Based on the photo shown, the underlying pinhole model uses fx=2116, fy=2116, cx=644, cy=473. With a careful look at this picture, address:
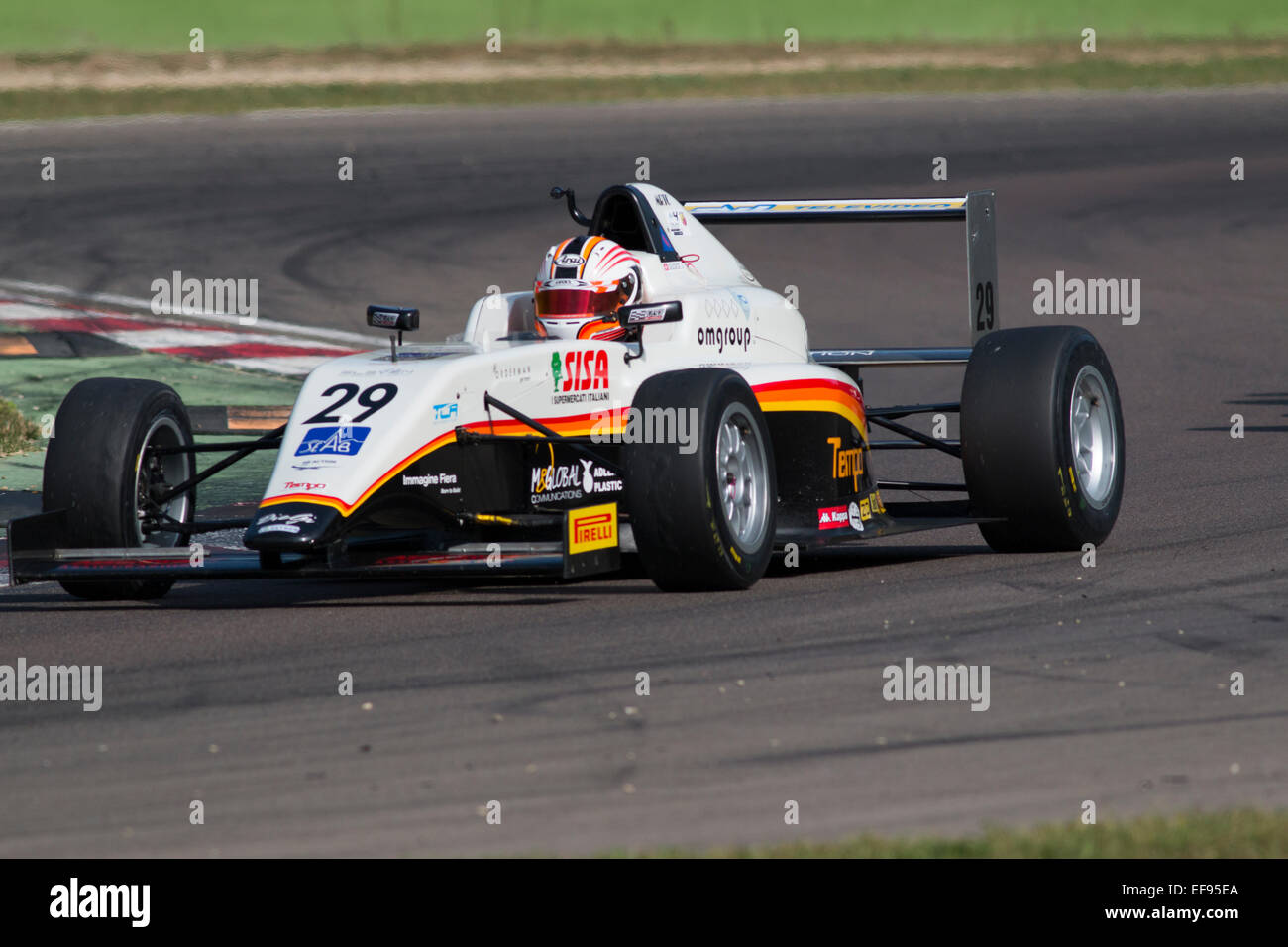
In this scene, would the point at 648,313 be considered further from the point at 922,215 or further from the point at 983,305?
the point at 983,305

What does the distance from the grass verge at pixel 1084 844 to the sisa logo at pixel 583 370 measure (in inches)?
175

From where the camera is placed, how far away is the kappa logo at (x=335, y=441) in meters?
8.55

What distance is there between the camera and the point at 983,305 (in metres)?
11.1

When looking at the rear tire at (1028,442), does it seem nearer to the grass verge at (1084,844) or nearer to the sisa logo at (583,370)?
the sisa logo at (583,370)

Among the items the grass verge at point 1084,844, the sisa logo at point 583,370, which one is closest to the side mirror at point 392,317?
the sisa logo at point 583,370

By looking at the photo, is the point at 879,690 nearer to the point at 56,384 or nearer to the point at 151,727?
the point at 151,727

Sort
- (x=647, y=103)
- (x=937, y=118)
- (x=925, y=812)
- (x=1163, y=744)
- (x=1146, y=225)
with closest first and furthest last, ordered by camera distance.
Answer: (x=925, y=812), (x=1163, y=744), (x=1146, y=225), (x=937, y=118), (x=647, y=103)

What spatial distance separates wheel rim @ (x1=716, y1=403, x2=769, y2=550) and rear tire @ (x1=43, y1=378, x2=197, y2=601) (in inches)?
96.2

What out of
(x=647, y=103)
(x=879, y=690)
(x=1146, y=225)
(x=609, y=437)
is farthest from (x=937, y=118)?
(x=879, y=690)

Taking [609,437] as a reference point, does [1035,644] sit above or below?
below
